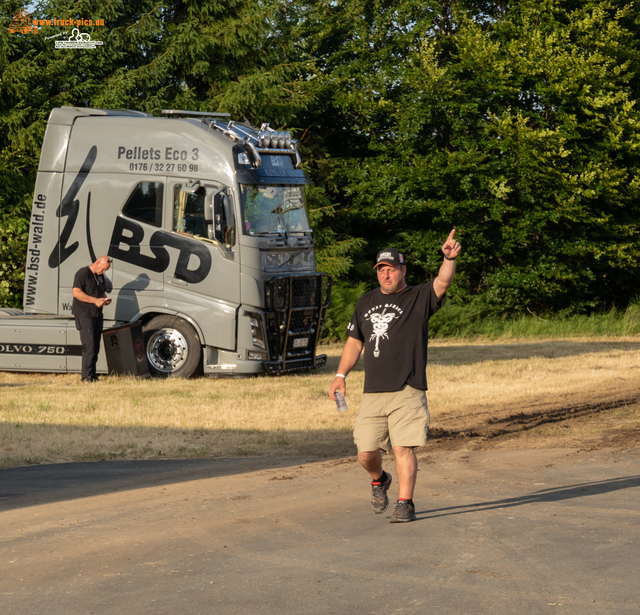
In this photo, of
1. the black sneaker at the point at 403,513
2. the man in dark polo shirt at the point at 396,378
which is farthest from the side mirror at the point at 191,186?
the black sneaker at the point at 403,513

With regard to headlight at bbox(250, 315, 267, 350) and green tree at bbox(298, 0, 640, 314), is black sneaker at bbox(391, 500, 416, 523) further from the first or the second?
green tree at bbox(298, 0, 640, 314)

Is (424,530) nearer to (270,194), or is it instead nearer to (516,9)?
(270,194)

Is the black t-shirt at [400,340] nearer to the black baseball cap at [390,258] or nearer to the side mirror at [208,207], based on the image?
the black baseball cap at [390,258]

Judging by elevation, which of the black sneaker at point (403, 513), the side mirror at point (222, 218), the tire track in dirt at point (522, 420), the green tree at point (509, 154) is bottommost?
the tire track in dirt at point (522, 420)

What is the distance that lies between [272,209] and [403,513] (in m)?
9.02

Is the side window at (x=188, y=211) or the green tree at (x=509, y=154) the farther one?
the green tree at (x=509, y=154)

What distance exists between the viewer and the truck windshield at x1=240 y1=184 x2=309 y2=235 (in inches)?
566

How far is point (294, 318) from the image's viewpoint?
1496cm

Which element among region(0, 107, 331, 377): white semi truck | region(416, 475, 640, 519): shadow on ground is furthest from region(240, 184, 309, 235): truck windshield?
region(416, 475, 640, 519): shadow on ground

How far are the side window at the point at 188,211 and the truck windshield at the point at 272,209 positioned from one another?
2.36 feet

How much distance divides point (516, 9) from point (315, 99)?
281 inches

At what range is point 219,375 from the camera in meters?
14.9

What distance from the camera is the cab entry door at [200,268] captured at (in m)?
14.4

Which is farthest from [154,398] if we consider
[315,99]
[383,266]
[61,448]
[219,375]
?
[315,99]
